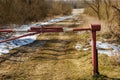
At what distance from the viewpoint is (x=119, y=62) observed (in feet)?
25.1

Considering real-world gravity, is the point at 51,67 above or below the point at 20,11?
below

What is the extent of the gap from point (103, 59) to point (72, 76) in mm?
1922

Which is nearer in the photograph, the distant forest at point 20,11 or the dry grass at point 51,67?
the dry grass at point 51,67

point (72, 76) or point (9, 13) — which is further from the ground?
point (9, 13)

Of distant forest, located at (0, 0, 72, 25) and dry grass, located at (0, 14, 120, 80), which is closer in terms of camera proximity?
dry grass, located at (0, 14, 120, 80)

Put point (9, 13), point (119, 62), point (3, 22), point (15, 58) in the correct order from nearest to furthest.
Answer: point (119, 62) → point (15, 58) → point (3, 22) → point (9, 13)

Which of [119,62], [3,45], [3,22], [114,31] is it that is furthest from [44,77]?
[3,22]

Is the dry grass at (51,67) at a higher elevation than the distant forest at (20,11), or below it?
below

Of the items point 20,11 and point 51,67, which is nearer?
point 51,67

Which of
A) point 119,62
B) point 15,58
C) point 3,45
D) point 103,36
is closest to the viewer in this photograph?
point 119,62

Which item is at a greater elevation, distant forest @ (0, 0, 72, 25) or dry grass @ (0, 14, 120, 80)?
distant forest @ (0, 0, 72, 25)

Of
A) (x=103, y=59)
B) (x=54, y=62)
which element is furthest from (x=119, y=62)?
(x=54, y=62)

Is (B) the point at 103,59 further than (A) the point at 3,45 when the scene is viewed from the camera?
No

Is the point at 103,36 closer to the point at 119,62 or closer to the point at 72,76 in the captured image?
the point at 119,62
